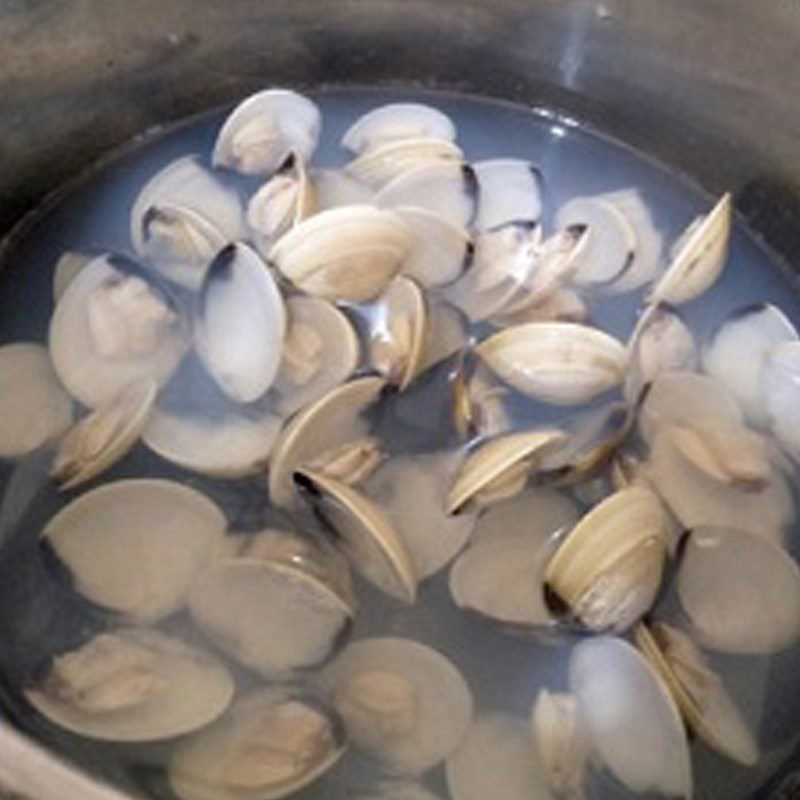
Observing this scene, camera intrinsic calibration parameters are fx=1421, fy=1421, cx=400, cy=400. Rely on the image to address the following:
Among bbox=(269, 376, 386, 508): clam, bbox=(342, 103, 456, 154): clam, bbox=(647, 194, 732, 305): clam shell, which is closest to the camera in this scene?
bbox=(269, 376, 386, 508): clam

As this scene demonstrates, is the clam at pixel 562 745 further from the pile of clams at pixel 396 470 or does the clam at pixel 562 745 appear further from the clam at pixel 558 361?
the clam at pixel 558 361

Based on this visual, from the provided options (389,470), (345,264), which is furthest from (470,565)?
(345,264)

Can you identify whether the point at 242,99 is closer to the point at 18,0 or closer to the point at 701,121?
the point at 18,0

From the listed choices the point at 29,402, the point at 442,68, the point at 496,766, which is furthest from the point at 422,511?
the point at 442,68

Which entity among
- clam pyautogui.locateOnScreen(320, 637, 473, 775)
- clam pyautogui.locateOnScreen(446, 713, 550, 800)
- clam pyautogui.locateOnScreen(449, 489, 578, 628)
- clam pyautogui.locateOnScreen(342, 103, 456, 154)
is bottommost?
clam pyautogui.locateOnScreen(446, 713, 550, 800)

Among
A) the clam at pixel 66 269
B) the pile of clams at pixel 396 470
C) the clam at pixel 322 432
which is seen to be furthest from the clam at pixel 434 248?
the clam at pixel 66 269

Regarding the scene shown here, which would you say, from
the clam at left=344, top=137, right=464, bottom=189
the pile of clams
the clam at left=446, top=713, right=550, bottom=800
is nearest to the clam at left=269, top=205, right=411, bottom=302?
the pile of clams

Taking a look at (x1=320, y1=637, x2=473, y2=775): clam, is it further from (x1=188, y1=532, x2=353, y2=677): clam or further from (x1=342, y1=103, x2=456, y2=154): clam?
(x1=342, y1=103, x2=456, y2=154): clam
